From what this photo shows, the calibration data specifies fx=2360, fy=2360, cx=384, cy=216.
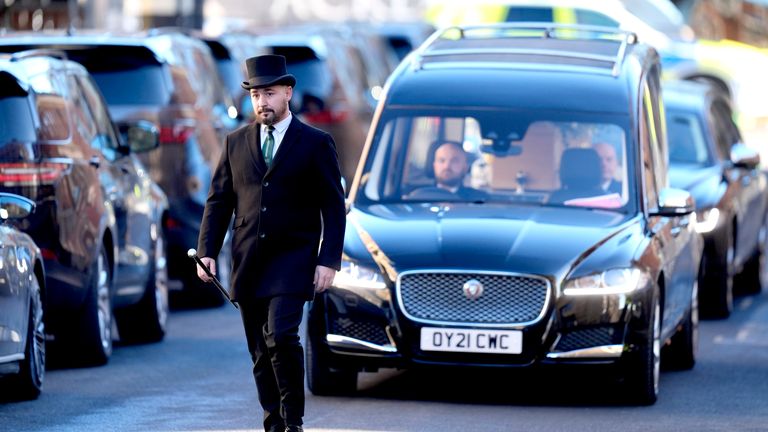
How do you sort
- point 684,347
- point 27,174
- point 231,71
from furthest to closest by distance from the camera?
point 231,71 → point 684,347 → point 27,174

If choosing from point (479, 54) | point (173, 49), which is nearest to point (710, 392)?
point (479, 54)

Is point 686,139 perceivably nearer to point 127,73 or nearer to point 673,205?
point 127,73

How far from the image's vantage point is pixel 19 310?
11.7 m

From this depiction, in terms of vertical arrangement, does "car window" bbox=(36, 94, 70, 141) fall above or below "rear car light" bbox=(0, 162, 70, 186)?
above

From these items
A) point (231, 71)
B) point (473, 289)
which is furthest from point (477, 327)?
point (231, 71)

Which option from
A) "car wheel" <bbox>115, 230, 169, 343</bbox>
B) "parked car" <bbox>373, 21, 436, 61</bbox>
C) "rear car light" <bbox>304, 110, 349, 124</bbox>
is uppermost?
"car wheel" <bbox>115, 230, 169, 343</bbox>

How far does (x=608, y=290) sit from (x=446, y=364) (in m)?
0.89

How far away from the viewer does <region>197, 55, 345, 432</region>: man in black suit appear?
→ 9898mm

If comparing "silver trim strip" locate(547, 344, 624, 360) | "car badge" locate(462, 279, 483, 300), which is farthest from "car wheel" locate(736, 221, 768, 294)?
"car badge" locate(462, 279, 483, 300)

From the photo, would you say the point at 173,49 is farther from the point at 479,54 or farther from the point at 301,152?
the point at 301,152

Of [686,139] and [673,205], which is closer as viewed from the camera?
[673,205]

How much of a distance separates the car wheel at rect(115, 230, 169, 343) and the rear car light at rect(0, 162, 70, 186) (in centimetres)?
206

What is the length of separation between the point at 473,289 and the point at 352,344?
0.67 metres

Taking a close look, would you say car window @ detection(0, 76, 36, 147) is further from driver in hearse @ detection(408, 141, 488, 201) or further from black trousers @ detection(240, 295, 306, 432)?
black trousers @ detection(240, 295, 306, 432)
